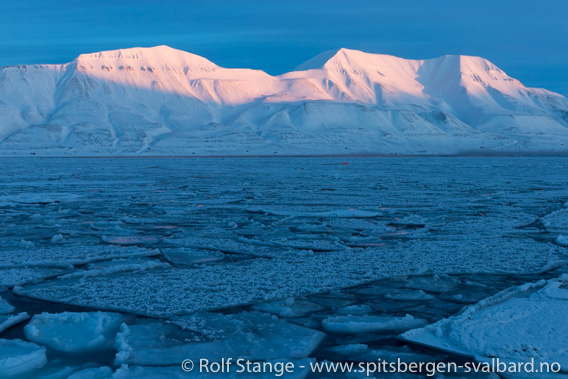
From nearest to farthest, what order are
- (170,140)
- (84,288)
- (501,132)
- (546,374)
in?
(546,374) < (84,288) < (170,140) < (501,132)

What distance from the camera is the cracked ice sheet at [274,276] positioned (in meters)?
5.57

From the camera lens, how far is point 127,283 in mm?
6195

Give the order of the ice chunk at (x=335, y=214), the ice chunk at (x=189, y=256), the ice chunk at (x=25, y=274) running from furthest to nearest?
the ice chunk at (x=335, y=214) < the ice chunk at (x=189, y=256) < the ice chunk at (x=25, y=274)

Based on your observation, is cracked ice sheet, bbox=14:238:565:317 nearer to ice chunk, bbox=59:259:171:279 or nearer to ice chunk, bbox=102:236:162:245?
ice chunk, bbox=59:259:171:279

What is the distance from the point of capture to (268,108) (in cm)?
12538

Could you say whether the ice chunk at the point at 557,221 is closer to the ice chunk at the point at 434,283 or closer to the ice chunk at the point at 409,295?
the ice chunk at the point at 434,283

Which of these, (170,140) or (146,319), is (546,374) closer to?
(146,319)

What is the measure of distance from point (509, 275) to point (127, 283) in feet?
13.7

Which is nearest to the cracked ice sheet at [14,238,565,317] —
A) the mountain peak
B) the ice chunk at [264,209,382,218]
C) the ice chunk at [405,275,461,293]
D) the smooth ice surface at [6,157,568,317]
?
the smooth ice surface at [6,157,568,317]

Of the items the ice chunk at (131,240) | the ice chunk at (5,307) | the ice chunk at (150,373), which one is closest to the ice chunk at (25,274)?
the ice chunk at (5,307)

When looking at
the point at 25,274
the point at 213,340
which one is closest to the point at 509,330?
the point at 213,340

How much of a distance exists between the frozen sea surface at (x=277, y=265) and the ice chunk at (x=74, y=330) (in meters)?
0.07

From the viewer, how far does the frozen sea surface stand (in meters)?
4.87

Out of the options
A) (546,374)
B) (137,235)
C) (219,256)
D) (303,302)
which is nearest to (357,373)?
(546,374)
